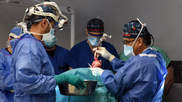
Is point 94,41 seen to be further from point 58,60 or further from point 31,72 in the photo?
point 31,72

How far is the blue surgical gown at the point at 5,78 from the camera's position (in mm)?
2607

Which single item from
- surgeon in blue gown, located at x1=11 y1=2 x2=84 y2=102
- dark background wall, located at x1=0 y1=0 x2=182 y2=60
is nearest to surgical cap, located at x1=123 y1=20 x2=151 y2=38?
surgeon in blue gown, located at x1=11 y1=2 x2=84 y2=102

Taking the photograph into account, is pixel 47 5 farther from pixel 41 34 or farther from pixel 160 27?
pixel 160 27

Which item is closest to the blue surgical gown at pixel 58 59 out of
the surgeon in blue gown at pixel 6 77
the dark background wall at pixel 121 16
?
the surgeon in blue gown at pixel 6 77

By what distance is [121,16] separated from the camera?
4.42 meters

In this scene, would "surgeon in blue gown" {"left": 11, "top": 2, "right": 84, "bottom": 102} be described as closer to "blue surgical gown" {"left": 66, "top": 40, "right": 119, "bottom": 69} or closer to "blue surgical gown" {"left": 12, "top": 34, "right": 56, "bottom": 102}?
"blue surgical gown" {"left": 12, "top": 34, "right": 56, "bottom": 102}

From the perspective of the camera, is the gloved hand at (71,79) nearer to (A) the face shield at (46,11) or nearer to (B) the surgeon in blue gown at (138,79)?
(B) the surgeon in blue gown at (138,79)

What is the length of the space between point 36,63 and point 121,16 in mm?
2841

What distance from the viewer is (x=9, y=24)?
3.89 m

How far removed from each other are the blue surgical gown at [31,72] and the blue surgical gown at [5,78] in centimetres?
76

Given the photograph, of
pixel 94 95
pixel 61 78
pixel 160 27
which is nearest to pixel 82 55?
pixel 94 95

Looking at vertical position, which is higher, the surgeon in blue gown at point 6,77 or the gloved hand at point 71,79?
the gloved hand at point 71,79

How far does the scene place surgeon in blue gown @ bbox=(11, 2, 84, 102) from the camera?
1.76 m

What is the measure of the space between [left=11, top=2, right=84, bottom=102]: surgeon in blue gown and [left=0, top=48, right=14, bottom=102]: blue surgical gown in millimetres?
744
